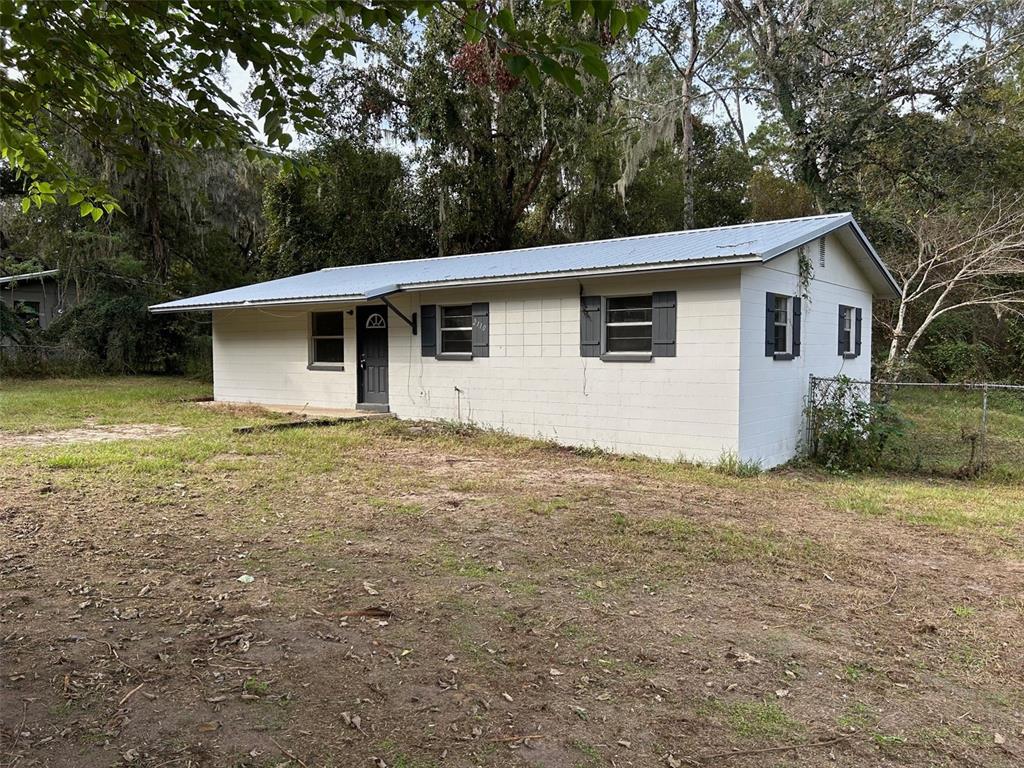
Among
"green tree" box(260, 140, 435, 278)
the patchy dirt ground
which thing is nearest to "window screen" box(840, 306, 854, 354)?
the patchy dirt ground

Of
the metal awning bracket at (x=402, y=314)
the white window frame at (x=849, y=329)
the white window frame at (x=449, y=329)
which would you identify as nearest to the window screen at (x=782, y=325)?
the white window frame at (x=849, y=329)

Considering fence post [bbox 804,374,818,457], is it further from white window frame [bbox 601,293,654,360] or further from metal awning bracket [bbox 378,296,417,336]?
metal awning bracket [bbox 378,296,417,336]

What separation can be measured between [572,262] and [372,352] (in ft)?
14.9

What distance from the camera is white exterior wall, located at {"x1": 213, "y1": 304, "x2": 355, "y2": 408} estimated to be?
42.5 feet

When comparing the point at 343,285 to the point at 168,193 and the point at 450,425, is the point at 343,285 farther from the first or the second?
the point at 168,193

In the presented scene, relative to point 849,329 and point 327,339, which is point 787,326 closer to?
point 849,329

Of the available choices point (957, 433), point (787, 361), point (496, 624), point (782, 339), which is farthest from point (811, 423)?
point (496, 624)

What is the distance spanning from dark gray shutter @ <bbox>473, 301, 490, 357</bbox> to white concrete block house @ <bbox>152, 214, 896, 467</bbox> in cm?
3

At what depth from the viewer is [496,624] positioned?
3.52 m

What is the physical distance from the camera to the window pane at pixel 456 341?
11.1m

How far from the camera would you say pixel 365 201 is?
19.3m

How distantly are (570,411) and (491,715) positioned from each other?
7.20m

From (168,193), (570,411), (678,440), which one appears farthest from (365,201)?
(678,440)

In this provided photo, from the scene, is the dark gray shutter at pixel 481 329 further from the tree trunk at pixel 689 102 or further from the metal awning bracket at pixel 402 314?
the tree trunk at pixel 689 102
